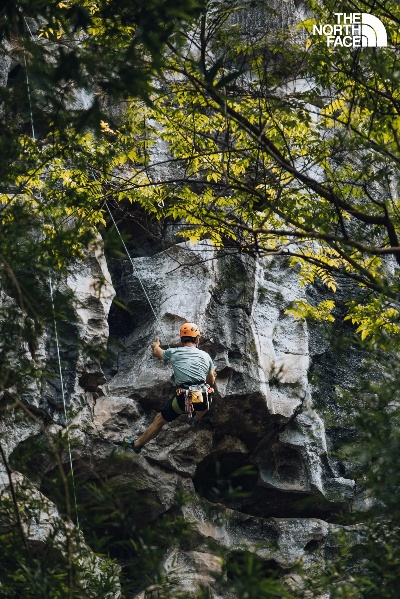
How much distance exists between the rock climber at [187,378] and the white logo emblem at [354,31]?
3.82 meters

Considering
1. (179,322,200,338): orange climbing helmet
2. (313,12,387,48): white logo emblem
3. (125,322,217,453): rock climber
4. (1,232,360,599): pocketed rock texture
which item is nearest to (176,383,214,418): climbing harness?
(125,322,217,453): rock climber

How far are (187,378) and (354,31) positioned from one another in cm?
423

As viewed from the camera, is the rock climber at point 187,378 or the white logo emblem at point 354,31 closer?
the white logo emblem at point 354,31

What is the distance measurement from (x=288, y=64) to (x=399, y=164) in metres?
1.73

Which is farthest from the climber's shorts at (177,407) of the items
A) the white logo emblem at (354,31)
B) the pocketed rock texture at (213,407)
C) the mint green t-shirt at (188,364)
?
the white logo emblem at (354,31)

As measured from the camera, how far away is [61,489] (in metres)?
6.16

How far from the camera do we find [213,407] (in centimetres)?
1223

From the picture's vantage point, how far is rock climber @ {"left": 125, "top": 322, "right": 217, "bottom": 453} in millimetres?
10789

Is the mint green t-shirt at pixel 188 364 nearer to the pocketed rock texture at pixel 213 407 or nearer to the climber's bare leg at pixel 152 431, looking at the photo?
the climber's bare leg at pixel 152 431

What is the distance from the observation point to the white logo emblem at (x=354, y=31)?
8.71 meters

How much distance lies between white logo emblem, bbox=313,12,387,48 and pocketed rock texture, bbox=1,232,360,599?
3623mm

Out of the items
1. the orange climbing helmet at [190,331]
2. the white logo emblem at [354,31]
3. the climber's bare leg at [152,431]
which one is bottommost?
the climber's bare leg at [152,431]

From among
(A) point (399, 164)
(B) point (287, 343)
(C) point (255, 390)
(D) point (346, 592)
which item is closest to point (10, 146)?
(A) point (399, 164)

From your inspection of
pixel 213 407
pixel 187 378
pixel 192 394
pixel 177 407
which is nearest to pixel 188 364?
pixel 187 378
